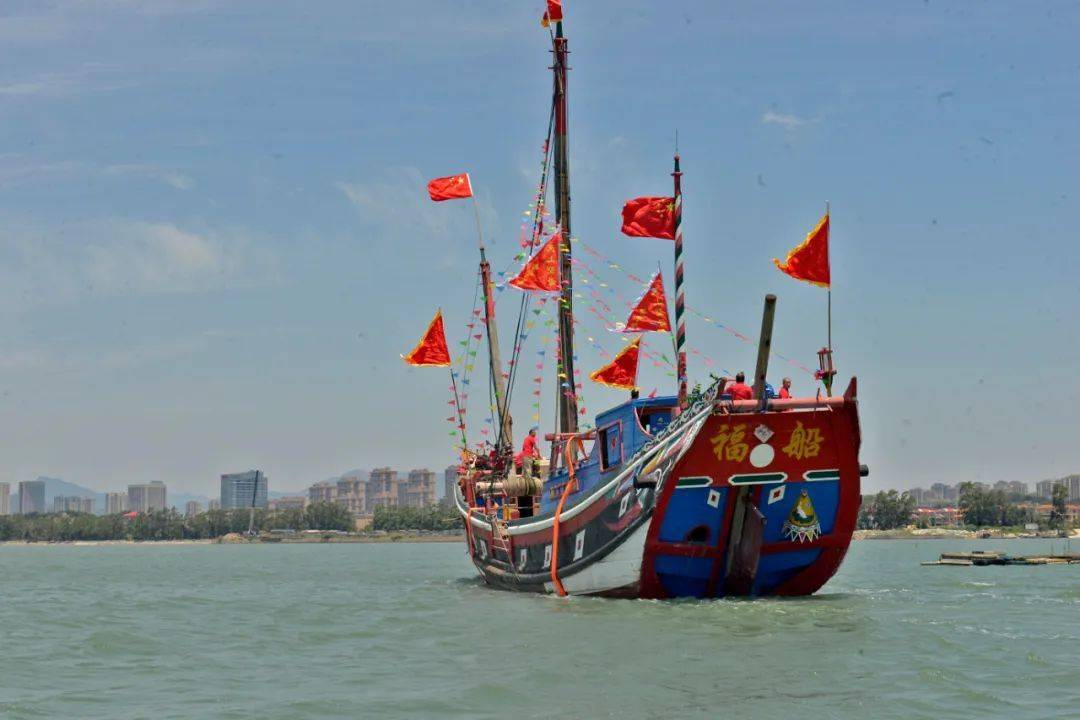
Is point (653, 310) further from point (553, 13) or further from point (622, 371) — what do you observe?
point (553, 13)

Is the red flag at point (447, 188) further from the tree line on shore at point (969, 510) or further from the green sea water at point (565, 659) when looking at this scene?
the tree line on shore at point (969, 510)

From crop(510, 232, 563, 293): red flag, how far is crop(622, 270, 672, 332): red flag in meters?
3.55

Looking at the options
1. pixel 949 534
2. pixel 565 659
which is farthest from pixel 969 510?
pixel 565 659

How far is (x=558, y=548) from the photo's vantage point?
32750 millimetres

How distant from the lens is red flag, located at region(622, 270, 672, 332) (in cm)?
3073

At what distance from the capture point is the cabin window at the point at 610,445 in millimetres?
30875

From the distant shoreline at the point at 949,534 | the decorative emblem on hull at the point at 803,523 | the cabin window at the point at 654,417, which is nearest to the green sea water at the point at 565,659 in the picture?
the decorative emblem on hull at the point at 803,523

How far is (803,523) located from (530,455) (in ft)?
36.4

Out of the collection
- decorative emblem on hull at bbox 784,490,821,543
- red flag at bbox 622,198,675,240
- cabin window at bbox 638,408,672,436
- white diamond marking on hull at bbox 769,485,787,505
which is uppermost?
red flag at bbox 622,198,675,240

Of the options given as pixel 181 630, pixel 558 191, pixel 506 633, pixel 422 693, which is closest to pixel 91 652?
pixel 181 630

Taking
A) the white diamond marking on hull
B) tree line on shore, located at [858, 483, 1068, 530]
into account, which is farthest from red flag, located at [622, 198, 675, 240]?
tree line on shore, located at [858, 483, 1068, 530]

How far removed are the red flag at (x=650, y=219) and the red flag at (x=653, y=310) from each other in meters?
1.03

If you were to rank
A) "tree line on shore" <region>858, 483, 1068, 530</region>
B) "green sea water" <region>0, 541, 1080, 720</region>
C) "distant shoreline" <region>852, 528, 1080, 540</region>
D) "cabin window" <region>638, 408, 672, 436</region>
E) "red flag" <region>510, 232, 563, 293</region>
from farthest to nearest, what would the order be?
"tree line on shore" <region>858, 483, 1068, 530</region> → "distant shoreline" <region>852, 528, 1080, 540</region> → "red flag" <region>510, 232, 563, 293</region> → "cabin window" <region>638, 408, 672, 436</region> → "green sea water" <region>0, 541, 1080, 720</region>

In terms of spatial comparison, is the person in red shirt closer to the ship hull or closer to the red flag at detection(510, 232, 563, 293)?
the ship hull
